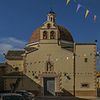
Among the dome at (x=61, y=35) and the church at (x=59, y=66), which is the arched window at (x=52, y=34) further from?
the dome at (x=61, y=35)

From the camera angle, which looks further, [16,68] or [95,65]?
[16,68]

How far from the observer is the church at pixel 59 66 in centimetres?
5584

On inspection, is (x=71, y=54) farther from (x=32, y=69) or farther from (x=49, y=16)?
(x=49, y=16)

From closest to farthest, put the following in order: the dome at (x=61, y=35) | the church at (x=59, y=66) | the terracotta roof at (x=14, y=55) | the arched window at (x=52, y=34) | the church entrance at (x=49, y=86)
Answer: the church at (x=59, y=66)
the church entrance at (x=49, y=86)
the arched window at (x=52, y=34)
the terracotta roof at (x=14, y=55)
the dome at (x=61, y=35)

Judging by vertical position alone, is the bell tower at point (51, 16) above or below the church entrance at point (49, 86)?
above

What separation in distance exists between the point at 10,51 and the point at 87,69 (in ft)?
50.6

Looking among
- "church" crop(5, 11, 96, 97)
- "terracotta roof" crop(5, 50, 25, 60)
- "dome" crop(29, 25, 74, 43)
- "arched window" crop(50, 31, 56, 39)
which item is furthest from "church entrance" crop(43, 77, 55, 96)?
"dome" crop(29, 25, 74, 43)

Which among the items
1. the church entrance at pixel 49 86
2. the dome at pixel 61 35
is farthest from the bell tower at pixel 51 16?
the church entrance at pixel 49 86

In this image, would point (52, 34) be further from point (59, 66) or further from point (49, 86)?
point (49, 86)

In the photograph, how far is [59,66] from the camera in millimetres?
56375

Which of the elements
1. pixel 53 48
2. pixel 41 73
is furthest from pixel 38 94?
pixel 53 48

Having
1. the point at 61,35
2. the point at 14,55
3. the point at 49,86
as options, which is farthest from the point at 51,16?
the point at 49,86

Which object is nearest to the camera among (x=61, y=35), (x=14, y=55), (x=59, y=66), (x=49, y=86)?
(x=59, y=66)

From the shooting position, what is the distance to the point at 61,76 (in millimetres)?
56156
